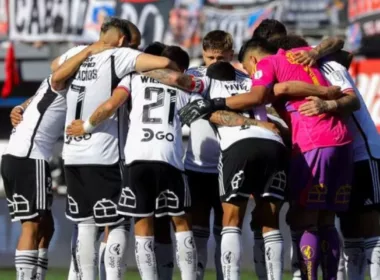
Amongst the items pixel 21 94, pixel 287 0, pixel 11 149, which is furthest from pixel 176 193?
pixel 21 94

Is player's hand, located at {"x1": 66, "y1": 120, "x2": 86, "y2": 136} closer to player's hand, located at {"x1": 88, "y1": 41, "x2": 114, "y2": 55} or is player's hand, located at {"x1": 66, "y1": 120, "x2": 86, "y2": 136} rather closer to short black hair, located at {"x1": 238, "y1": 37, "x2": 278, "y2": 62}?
player's hand, located at {"x1": 88, "y1": 41, "x2": 114, "y2": 55}

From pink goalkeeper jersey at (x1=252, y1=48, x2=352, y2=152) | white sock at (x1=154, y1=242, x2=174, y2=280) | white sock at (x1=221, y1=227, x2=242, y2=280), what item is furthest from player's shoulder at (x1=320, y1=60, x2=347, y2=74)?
white sock at (x1=154, y1=242, x2=174, y2=280)

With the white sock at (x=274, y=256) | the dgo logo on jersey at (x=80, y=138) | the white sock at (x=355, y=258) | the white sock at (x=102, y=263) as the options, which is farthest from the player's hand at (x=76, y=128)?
the white sock at (x=355, y=258)

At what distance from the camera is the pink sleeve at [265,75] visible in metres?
9.09

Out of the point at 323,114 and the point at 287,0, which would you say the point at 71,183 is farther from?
the point at 287,0

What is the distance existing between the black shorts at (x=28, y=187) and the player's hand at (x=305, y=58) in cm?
220

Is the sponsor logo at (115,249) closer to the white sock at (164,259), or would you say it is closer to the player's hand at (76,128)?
the white sock at (164,259)

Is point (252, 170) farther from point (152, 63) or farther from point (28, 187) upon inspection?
point (28, 187)

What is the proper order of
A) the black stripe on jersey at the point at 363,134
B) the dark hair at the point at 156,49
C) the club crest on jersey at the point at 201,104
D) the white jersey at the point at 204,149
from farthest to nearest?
the dark hair at the point at 156,49
the white jersey at the point at 204,149
the black stripe on jersey at the point at 363,134
the club crest on jersey at the point at 201,104

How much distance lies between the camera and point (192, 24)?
24641 millimetres

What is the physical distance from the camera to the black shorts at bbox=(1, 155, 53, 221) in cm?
945

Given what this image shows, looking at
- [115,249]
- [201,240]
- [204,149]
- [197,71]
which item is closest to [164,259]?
[201,240]

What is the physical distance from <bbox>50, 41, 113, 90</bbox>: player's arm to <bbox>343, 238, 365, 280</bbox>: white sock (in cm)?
251

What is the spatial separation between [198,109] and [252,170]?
2.05 ft
